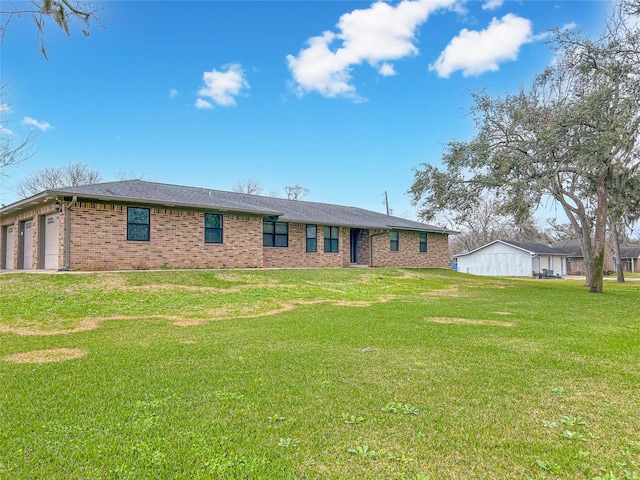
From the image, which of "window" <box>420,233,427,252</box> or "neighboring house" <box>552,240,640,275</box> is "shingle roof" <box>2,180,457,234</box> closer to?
"window" <box>420,233,427,252</box>

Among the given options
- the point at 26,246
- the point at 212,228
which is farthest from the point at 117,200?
the point at 26,246

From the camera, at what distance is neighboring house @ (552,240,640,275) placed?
4462cm

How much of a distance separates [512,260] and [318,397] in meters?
41.2

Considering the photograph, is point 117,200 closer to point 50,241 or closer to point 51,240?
point 51,240

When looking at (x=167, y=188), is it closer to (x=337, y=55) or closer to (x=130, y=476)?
(x=337, y=55)

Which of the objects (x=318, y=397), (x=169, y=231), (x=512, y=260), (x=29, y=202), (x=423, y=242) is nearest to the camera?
(x=318, y=397)

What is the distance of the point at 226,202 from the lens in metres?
19.2

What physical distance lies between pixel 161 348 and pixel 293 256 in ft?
49.0

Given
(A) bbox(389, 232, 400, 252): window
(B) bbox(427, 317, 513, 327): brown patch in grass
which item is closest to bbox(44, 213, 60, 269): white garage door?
(B) bbox(427, 317, 513, 327): brown patch in grass

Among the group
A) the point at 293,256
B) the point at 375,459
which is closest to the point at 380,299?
the point at 293,256

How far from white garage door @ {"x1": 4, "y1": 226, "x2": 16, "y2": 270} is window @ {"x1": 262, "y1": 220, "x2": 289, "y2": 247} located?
11.2 metres

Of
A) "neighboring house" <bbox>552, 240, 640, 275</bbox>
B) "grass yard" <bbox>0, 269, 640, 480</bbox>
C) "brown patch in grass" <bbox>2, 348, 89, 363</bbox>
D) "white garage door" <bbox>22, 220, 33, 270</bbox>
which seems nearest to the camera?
"grass yard" <bbox>0, 269, 640, 480</bbox>

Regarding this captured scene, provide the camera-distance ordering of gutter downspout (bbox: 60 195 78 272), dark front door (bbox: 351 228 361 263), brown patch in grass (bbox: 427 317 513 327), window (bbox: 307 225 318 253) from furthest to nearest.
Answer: dark front door (bbox: 351 228 361 263)
window (bbox: 307 225 318 253)
gutter downspout (bbox: 60 195 78 272)
brown patch in grass (bbox: 427 317 513 327)

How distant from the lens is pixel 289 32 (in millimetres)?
16531
